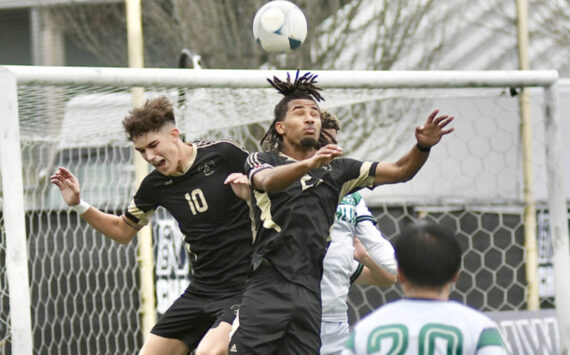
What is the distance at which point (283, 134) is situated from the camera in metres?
4.36

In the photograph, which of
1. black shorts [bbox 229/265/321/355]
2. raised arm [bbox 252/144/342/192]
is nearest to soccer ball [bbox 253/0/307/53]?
raised arm [bbox 252/144/342/192]

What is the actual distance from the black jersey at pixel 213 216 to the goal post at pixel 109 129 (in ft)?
1.94

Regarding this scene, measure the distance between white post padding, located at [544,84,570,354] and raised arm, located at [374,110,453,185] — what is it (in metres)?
1.77

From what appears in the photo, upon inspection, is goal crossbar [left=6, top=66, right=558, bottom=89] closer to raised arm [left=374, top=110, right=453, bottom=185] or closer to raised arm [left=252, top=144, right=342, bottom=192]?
raised arm [left=374, top=110, right=453, bottom=185]

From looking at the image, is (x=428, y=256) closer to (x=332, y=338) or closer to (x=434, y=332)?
(x=434, y=332)

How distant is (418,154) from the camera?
4.08 metres

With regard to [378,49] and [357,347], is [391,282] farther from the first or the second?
[378,49]

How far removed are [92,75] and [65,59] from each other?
38.3ft

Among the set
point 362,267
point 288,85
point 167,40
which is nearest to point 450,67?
point 167,40

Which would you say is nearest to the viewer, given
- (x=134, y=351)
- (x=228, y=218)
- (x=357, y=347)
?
(x=357, y=347)

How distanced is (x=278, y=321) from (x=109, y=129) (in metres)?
3.61

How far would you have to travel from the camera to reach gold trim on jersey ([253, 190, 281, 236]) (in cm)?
418

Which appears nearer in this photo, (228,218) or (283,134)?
(283,134)

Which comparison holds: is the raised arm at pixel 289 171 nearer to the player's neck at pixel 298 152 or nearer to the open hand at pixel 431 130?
the player's neck at pixel 298 152
